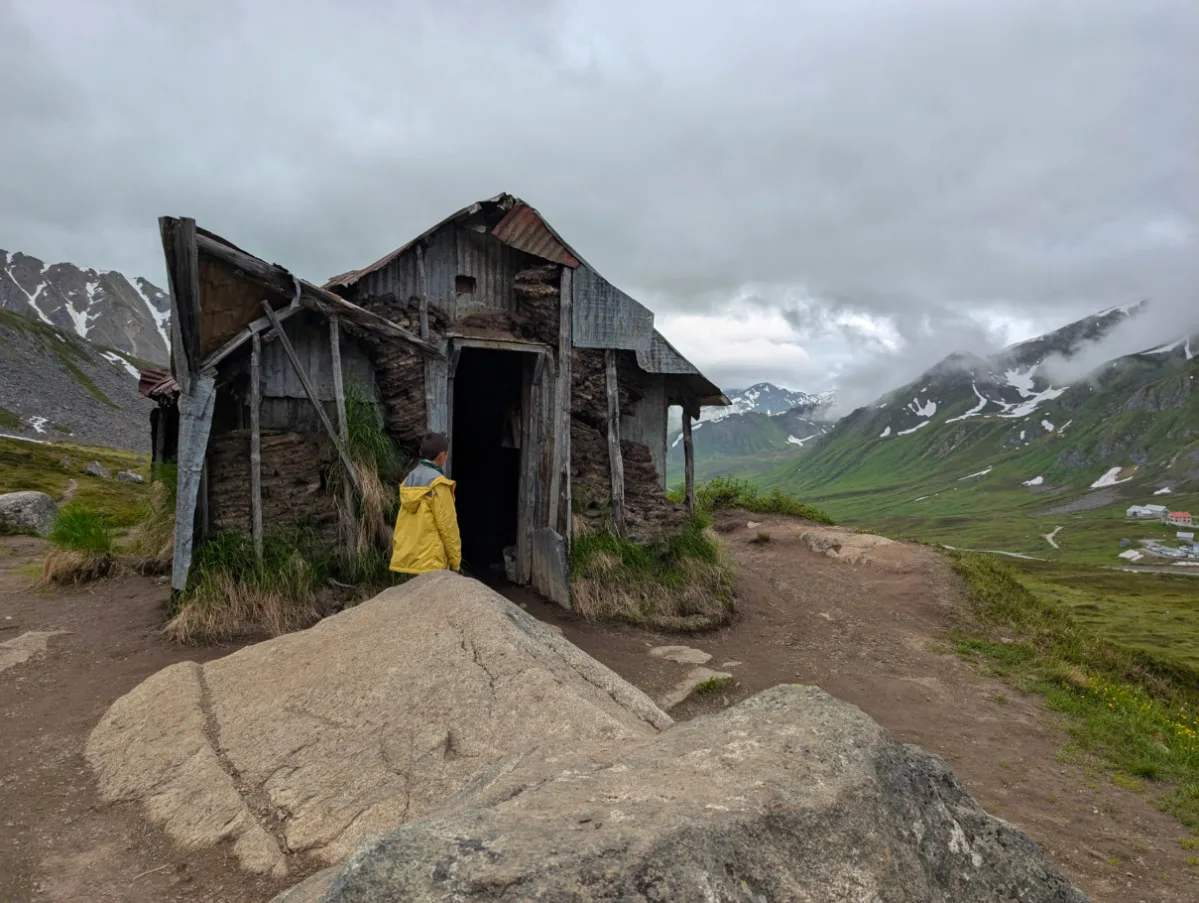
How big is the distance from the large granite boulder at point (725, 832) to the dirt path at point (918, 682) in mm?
3745

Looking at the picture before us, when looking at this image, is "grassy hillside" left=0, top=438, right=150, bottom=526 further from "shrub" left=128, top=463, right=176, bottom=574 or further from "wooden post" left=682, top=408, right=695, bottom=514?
"wooden post" left=682, top=408, right=695, bottom=514

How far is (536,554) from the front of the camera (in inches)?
477

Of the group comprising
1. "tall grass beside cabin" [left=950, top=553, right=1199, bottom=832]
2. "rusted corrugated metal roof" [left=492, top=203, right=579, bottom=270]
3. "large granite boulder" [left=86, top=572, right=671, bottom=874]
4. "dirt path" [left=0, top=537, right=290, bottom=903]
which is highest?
"rusted corrugated metal roof" [left=492, top=203, right=579, bottom=270]

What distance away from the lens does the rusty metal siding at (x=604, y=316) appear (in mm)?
12008

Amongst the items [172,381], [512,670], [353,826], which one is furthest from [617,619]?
[172,381]

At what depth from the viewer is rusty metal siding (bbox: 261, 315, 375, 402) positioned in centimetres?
981

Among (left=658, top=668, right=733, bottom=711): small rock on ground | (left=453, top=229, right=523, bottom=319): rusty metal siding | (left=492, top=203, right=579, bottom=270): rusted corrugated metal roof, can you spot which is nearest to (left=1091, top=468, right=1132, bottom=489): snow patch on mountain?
(left=492, top=203, right=579, bottom=270): rusted corrugated metal roof

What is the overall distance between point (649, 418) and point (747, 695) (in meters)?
5.85

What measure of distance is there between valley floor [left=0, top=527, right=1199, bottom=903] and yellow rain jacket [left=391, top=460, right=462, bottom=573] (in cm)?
244

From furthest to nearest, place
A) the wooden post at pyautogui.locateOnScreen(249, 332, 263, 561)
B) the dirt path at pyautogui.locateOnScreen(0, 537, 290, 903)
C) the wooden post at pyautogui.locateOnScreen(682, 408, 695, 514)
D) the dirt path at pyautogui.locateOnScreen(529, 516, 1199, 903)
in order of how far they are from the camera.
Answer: the wooden post at pyautogui.locateOnScreen(682, 408, 695, 514), the wooden post at pyautogui.locateOnScreen(249, 332, 263, 561), the dirt path at pyautogui.locateOnScreen(529, 516, 1199, 903), the dirt path at pyautogui.locateOnScreen(0, 537, 290, 903)

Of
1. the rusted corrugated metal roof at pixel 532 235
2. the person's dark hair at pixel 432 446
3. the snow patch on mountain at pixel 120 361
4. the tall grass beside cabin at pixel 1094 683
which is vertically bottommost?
the tall grass beside cabin at pixel 1094 683

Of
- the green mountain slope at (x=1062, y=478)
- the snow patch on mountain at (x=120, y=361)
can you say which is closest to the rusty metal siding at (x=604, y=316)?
the green mountain slope at (x=1062, y=478)

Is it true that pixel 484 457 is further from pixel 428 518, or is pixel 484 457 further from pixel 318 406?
pixel 428 518

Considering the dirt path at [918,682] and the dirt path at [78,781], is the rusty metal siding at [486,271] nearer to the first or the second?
the dirt path at [918,682]
